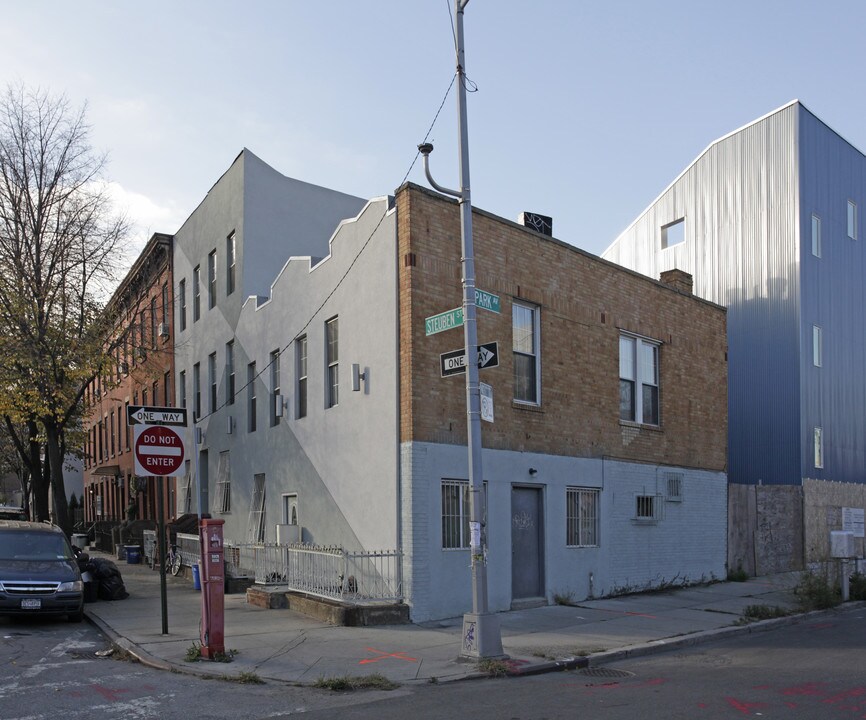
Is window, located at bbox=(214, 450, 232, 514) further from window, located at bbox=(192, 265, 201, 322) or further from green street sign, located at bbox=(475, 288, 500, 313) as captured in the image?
green street sign, located at bbox=(475, 288, 500, 313)

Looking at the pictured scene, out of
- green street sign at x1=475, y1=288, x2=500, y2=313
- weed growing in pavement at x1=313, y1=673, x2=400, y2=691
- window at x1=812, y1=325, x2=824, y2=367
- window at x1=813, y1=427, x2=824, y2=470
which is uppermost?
window at x1=812, y1=325, x2=824, y2=367

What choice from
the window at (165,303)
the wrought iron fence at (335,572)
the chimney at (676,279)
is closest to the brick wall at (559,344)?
the chimney at (676,279)

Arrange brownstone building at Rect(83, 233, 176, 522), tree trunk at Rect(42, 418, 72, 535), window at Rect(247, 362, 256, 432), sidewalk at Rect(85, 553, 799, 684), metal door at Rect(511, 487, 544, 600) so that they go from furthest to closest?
brownstone building at Rect(83, 233, 176, 522)
tree trunk at Rect(42, 418, 72, 535)
window at Rect(247, 362, 256, 432)
metal door at Rect(511, 487, 544, 600)
sidewalk at Rect(85, 553, 799, 684)

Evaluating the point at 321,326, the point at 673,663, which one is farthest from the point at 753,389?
the point at 673,663

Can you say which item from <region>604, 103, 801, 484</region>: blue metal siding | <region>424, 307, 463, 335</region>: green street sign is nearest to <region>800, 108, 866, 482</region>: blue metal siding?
<region>604, 103, 801, 484</region>: blue metal siding

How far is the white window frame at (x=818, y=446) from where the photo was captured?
80.6 ft

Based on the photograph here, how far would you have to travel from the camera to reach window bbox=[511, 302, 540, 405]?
1617 centimetres

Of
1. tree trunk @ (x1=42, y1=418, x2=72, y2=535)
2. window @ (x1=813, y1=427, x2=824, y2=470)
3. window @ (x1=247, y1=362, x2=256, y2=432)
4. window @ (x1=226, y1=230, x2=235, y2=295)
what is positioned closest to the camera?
window @ (x1=247, y1=362, x2=256, y2=432)

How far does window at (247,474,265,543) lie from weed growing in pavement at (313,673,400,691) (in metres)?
10.8

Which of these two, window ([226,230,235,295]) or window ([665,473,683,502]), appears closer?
window ([665,473,683,502])

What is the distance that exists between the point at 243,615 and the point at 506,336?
655cm

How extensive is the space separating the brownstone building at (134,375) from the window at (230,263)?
3113 millimetres

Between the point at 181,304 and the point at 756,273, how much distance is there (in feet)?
57.6

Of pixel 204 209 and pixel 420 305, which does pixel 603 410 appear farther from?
pixel 204 209
